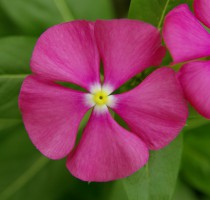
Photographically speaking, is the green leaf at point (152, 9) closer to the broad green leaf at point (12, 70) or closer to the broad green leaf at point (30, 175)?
the broad green leaf at point (12, 70)

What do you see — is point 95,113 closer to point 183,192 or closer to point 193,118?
point 193,118

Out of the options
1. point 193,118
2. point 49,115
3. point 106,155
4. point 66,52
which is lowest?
point 193,118

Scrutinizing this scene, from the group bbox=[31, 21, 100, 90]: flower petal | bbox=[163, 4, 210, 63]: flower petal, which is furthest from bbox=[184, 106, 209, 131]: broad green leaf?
bbox=[31, 21, 100, 90]: flower petal

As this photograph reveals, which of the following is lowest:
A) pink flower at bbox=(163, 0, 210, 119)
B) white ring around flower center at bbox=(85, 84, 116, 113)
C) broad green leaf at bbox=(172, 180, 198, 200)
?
broad green leaf at bbox=(172, 180, 198, 200)

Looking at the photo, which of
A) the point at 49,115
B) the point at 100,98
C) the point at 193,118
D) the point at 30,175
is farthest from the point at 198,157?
the point at 49,115

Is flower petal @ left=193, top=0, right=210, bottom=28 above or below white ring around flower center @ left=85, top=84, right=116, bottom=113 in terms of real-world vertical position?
above

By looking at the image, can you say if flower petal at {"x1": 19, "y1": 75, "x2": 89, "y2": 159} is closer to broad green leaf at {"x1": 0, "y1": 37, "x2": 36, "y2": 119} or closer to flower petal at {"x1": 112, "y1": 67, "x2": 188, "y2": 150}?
flower petal at {"x1": 112, "y1": 67, "x2": 188, "y2": 150}
